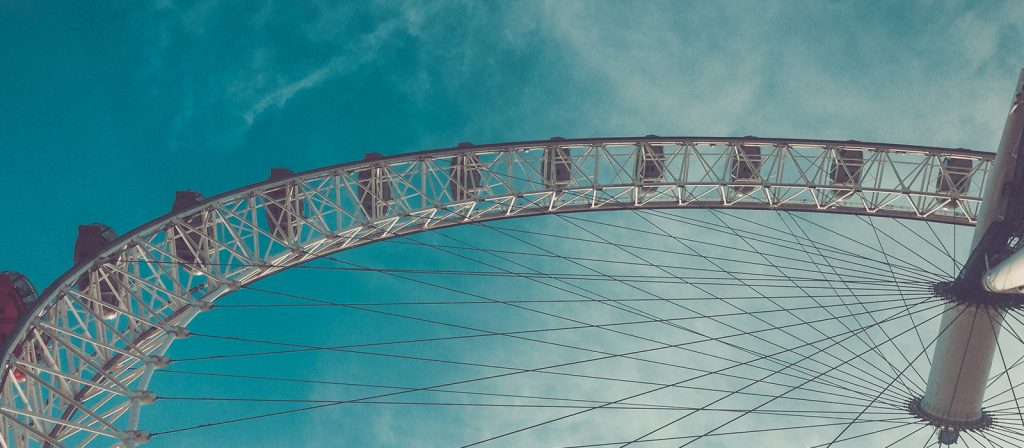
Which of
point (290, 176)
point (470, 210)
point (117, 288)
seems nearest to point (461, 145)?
point (470, 210)

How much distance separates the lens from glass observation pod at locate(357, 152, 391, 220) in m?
25.2

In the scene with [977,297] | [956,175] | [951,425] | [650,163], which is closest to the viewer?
[977,297]

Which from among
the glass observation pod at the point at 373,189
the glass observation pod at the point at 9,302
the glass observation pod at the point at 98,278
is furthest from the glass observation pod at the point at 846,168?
the glass observation pod at the point at 9,302

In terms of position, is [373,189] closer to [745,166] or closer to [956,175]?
[745,166]

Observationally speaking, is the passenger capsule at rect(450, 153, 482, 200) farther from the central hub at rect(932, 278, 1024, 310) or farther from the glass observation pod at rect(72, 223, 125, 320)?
the central hub at rect(932, 278, 1024, 310)

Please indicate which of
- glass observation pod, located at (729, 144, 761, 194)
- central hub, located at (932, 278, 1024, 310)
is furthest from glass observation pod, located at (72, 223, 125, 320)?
central hub, located at (932, 278, 1024, 310)

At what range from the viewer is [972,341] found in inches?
751

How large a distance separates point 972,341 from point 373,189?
49.6 feet

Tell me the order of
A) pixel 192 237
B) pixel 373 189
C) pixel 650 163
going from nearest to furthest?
1. pixel 192 237
2. pixel 373 189
3. pixel 650 163

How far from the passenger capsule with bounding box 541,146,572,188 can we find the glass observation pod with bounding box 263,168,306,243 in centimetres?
707

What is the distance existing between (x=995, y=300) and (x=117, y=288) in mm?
19519

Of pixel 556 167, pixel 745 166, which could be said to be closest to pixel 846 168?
pixel 745 166

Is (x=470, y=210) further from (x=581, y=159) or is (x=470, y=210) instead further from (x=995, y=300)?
(x=995, y=300)

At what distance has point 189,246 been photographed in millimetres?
22422
